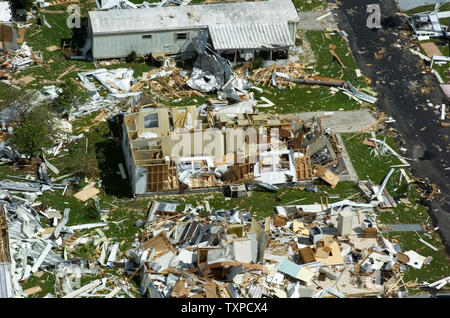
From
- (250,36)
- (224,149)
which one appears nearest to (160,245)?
(224,149)

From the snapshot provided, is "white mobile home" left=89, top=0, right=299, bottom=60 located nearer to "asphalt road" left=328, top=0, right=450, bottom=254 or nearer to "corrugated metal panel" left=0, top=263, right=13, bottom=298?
"asphalt road" left=328, top=0, right=450, bottom=254

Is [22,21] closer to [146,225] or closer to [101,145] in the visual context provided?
[101,145]

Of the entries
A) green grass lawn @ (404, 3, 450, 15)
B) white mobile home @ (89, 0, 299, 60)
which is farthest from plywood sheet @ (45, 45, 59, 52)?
green grass lawn @ (404, 3, 450, 15)

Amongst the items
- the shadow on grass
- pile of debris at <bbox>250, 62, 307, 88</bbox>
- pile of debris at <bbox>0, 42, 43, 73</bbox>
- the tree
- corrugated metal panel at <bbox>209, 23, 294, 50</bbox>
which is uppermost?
corrugated metal panel at <bbox>209, 23, 294, 50</bbox>

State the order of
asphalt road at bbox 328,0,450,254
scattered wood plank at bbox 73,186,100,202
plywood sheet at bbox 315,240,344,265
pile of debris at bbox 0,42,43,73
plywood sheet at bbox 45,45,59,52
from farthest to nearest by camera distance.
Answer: plywood sheet at bbox 45,45,59,52, pile of debris at bbox 0,42,43,73, asphalt road at bbox 328,0,450,254, scattered wood plank at bbox 73,186,100,202, plywood sheet at bbox 315,240,344,265

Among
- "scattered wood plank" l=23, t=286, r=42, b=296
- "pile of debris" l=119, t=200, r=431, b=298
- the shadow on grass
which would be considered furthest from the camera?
the shadow on grass

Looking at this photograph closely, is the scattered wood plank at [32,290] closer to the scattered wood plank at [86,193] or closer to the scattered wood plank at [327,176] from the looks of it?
the scattered wood plank at [86,193]
